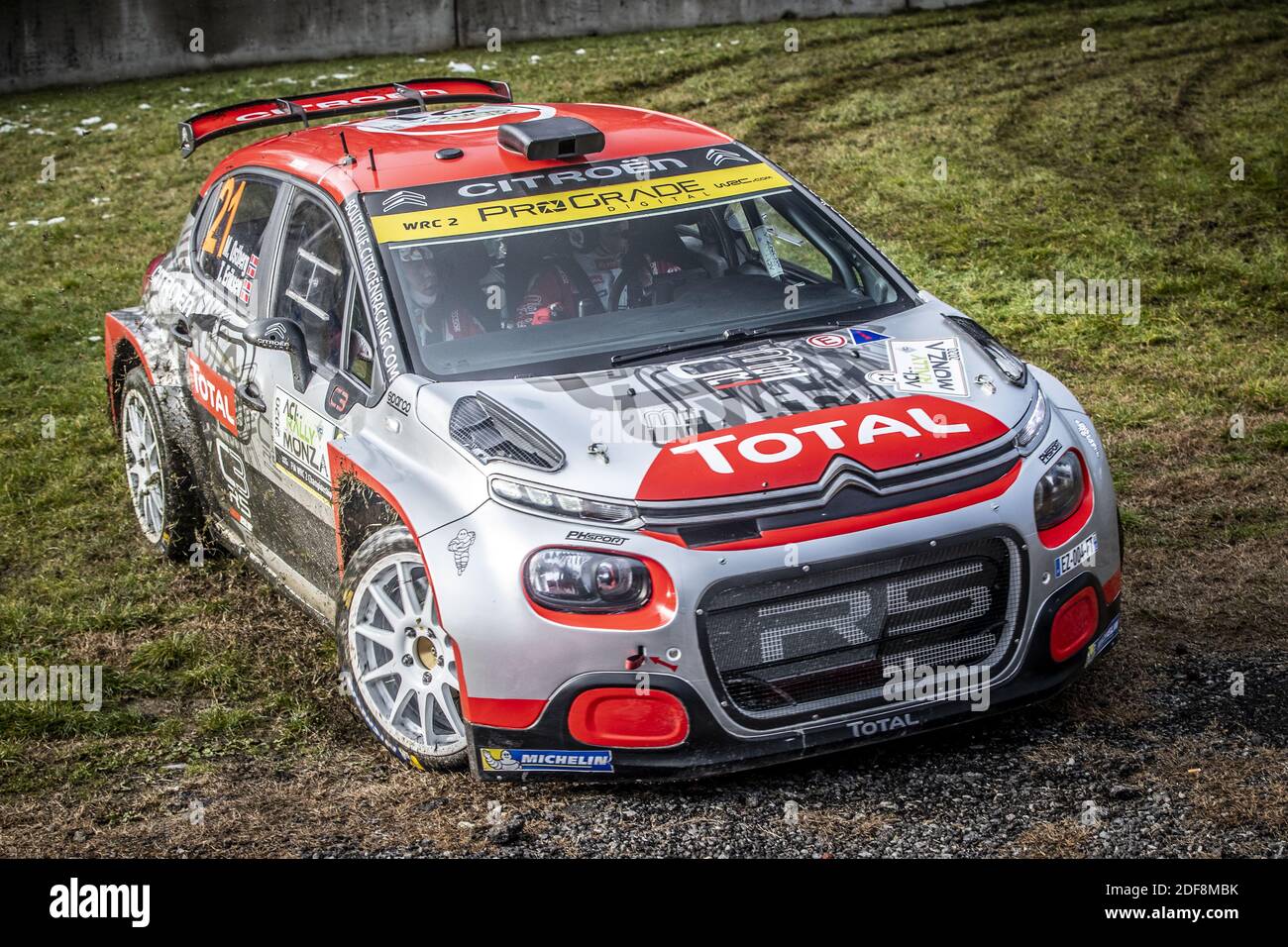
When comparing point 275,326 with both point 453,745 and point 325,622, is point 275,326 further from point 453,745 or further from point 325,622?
point 453,745

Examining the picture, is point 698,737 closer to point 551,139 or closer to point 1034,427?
point 1034,427

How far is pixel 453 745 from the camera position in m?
4.42

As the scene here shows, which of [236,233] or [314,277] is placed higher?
[236,233]

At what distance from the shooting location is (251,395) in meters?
5.41

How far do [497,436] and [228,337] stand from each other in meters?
1.56

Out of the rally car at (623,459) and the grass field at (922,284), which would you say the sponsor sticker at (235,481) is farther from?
the grass field at (922,284)

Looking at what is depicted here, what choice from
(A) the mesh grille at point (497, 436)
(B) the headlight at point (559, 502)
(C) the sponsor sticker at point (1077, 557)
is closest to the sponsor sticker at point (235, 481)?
(A) the mesh grille at point (497, 436)

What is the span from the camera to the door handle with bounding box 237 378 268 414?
5352 millimetres

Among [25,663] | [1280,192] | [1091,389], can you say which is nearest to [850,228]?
[1091,389]

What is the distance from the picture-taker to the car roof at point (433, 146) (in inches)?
211

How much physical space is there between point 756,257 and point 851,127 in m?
8.50

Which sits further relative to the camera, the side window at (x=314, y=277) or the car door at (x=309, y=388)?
the side window at (x=314, y=277)

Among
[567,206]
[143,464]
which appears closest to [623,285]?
[567,206]

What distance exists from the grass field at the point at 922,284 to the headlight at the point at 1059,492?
2.24 ft
